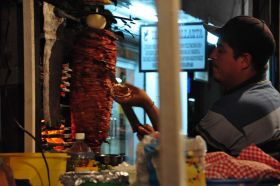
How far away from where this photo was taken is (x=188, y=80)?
8484 millimetres

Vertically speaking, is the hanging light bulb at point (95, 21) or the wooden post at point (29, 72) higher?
the hanging light bulb at point (95, 21)

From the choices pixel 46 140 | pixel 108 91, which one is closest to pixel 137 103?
pixel 108 91

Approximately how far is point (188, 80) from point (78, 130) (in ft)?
19.1

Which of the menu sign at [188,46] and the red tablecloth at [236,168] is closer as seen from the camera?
the red tablecloth at [236,168]

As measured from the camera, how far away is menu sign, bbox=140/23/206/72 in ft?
21.1

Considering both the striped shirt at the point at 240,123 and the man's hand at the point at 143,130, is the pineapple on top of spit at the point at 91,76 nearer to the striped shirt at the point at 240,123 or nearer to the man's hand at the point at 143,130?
the man's hand at the point at 143,130

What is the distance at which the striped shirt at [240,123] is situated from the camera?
6.91 feet

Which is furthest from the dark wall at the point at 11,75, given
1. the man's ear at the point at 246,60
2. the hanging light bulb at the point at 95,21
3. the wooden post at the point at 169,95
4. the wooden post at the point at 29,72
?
the wooden post at the point at 169,95

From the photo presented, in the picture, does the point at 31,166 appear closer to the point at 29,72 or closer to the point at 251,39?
the point at 29,72

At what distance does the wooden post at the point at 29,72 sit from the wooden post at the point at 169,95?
135cm

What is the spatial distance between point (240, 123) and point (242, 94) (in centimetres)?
16

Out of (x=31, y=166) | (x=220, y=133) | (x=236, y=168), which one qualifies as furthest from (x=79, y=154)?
(x=236, y=168)

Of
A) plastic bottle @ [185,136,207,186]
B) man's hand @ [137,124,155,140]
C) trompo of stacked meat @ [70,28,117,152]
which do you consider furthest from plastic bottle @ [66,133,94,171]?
plastic bottle @ [185,136,207,186]

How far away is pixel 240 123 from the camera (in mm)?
2105
